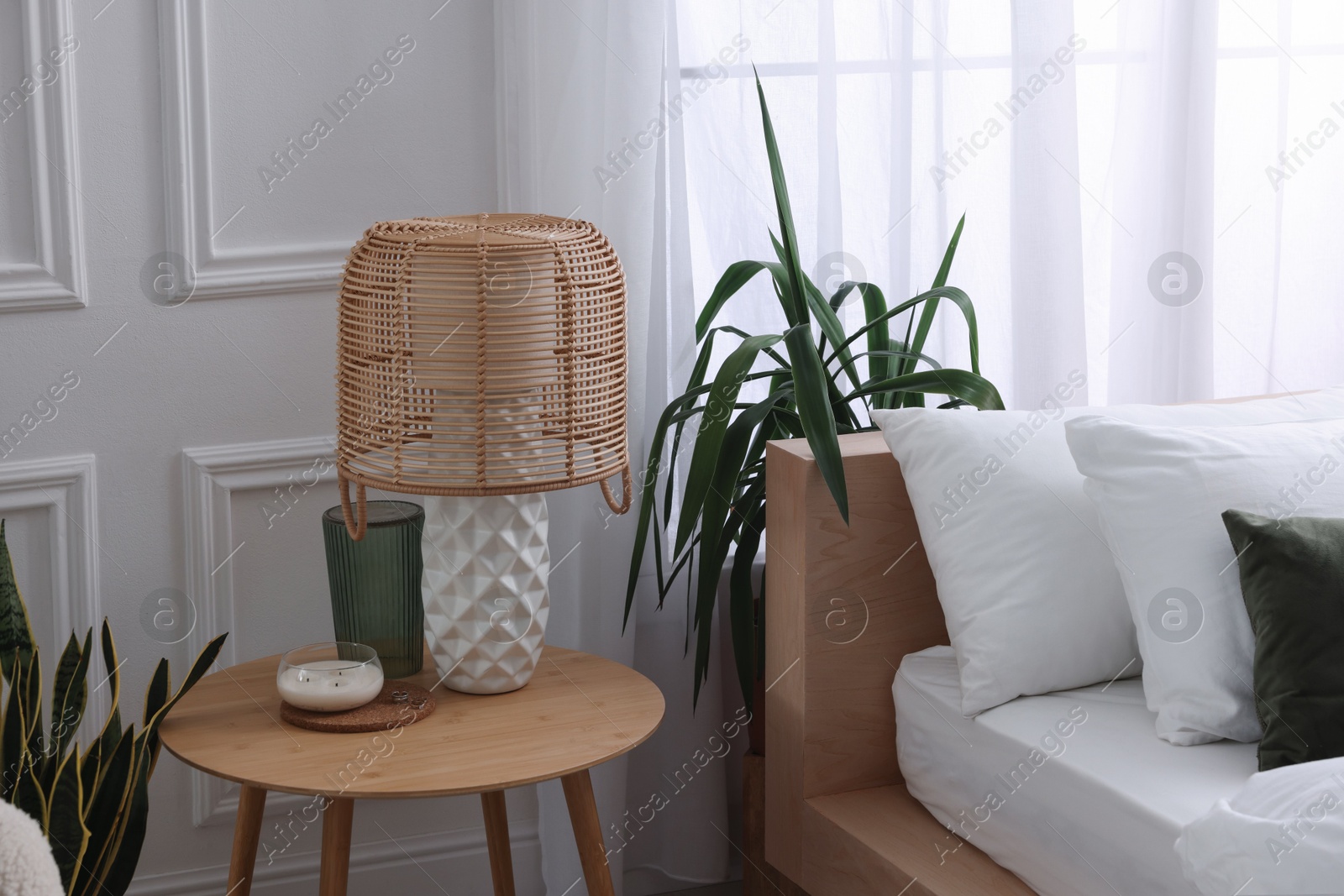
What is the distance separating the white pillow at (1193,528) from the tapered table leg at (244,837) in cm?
108

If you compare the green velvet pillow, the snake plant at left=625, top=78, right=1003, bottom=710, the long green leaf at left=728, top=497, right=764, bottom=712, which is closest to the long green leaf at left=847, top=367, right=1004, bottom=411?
the snake plant at left=625, top=78, right=1003, bottom=710

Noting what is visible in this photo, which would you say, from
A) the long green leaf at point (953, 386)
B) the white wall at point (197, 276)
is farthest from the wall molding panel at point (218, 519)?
the long green leaf at point (953, 386)

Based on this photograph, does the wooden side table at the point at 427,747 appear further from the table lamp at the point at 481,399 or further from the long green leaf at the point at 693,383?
the long green leaf at the point at 693,383

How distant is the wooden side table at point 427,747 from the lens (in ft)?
4.19

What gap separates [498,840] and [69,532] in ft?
2.50

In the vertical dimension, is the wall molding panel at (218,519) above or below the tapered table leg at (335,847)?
above

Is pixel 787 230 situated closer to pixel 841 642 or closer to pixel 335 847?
pixel 841 642

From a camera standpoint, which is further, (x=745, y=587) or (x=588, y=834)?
(x=745, y=587)

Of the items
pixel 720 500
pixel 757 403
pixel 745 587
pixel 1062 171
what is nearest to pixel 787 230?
pixel 757 403

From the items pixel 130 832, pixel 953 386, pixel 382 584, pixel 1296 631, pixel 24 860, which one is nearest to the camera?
pixel 24 860

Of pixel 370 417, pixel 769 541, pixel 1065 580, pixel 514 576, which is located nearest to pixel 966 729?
pixel 1065 580

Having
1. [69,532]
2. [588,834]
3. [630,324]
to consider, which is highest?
[630,324]

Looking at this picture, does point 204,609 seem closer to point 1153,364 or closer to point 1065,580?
point 1065,580

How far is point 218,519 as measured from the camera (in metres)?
1.80
